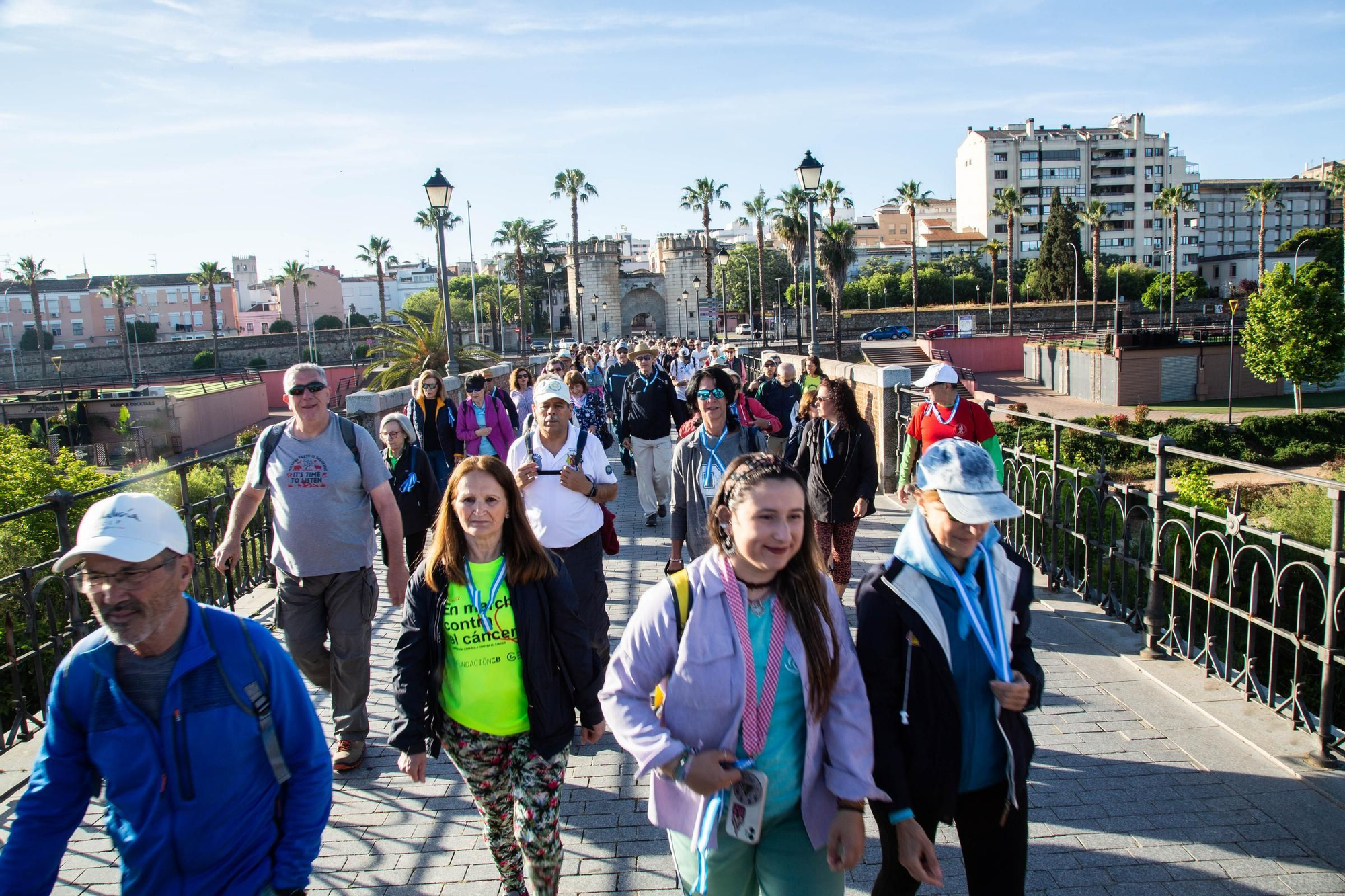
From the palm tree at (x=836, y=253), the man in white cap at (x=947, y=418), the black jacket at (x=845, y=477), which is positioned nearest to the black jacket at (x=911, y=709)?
the black jacket at (x=845, y=477)

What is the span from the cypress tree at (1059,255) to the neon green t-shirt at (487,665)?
272 ft

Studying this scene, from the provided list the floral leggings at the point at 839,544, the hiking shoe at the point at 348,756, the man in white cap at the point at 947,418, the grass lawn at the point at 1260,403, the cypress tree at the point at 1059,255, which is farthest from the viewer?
the cypress tree at the point at 1059,255

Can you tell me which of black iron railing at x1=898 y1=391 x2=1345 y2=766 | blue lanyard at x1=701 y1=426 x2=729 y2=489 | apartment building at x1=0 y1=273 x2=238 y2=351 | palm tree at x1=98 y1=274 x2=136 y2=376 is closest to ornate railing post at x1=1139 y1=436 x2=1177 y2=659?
black iron railing at x1=898 y1=391 x2=1345 y2=766

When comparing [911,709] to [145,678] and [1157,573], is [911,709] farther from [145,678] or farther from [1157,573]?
[1157,573]

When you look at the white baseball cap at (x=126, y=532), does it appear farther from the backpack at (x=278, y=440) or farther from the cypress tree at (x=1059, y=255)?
the cypress tree at (x=1059, y=255)

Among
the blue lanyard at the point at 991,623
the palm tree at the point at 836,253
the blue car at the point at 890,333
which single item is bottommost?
the blue lanyard at the point at 991,623

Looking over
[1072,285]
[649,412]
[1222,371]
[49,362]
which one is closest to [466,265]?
[49,362]

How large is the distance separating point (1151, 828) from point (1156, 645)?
223 cm

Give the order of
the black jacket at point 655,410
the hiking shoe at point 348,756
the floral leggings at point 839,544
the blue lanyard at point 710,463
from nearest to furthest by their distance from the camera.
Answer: the hiking shoe at point 348,756, the blue lanyard at point 710,463, the floral leggings at point 839,544, the black jacket at point 655,410

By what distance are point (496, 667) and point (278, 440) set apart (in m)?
2.13

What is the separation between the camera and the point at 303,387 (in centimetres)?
443

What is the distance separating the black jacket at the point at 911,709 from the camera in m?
2.52

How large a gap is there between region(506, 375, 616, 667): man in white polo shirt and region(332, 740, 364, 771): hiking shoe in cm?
130

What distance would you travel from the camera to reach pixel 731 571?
246 cm
